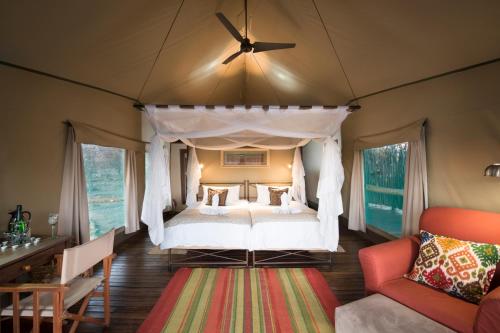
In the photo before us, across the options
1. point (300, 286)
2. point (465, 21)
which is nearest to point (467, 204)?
point (465, 21)

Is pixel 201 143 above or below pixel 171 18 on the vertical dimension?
below

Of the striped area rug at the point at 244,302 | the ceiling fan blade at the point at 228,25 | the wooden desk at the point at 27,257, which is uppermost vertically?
the ceiling fan blade at the point at 228,25

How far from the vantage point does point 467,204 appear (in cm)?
260

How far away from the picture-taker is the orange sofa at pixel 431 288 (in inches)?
59.1

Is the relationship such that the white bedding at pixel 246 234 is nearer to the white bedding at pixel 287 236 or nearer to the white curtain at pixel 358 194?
the white bedding at pixel 287 236

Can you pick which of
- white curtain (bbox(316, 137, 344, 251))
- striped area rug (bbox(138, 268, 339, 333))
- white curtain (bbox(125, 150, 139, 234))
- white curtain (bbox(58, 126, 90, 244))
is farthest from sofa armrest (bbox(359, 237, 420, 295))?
white curtain (bbox(125, 150, 139, 234))

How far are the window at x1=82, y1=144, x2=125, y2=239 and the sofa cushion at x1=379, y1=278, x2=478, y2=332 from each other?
424 cm

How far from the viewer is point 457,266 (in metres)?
1.77

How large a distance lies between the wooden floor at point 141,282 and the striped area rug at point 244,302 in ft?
0.42

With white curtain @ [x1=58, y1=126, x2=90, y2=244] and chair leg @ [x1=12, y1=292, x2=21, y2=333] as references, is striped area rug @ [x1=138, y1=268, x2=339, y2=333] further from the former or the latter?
white curtain @ [x1=58, y1=126, x2=90, y2=244]

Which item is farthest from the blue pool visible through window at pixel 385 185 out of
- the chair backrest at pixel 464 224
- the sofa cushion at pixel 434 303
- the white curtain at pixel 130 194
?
the white curtain at pixel 130 194

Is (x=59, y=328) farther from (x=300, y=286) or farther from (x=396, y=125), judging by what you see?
(x=396, y=125)

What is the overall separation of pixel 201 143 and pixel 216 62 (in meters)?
1.57

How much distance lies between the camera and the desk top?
184 cm
